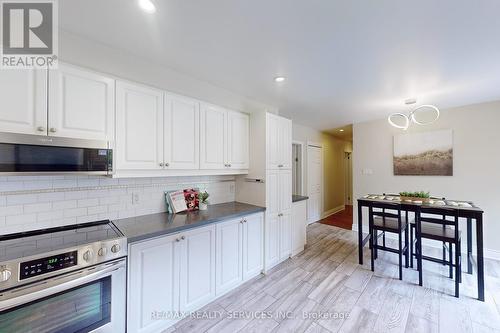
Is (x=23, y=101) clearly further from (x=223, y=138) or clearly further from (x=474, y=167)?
(x=474, y=167)

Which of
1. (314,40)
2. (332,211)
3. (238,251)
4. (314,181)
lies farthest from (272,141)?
(332,211)

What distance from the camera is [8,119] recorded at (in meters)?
1.29

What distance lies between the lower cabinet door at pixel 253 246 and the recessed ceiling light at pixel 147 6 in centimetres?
209

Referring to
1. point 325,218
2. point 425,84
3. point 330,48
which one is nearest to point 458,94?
point 425,84

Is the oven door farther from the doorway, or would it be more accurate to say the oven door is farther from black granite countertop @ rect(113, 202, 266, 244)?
the doorway

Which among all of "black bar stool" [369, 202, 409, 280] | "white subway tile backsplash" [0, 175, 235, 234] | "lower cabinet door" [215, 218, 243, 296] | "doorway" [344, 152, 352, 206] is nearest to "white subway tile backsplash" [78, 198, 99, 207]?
"white subway tile backsplash" [0, 175, 235, 234]

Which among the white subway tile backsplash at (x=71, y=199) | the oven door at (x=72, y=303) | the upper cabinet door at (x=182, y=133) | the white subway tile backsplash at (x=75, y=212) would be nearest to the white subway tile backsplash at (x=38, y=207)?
the white subway tile backsplash at (x=71, y=199)

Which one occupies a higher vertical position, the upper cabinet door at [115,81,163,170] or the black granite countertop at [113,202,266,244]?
the upper cabinet door at [115,81,163,170]

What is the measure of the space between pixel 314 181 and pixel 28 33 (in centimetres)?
505

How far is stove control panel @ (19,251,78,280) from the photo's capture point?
3.68ft

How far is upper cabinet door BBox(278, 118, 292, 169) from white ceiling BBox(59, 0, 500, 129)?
51 centimetres

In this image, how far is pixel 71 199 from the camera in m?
1.73

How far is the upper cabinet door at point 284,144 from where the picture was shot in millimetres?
2949

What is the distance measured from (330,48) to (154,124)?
5.77ft
